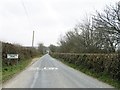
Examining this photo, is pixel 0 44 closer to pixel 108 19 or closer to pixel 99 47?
pixel 108 19

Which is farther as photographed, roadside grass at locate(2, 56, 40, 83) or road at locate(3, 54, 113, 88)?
roadside grass at locate(2, 56, 40, 83)

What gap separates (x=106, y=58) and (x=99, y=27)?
17360 mm

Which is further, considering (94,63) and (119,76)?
(94,63)

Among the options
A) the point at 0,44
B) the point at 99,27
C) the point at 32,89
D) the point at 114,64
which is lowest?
the point at 32,89

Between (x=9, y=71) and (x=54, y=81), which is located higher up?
(x=9, y=71)

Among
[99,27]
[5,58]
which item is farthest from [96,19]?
[5,58]

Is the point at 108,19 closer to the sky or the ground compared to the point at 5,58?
closer to the sky

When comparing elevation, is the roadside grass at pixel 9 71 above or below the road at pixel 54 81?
above

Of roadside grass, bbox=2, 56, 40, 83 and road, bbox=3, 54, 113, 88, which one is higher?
roadside grass, bbox=2, 56, 40, 83

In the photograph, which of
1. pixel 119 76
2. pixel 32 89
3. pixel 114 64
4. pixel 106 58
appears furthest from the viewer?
pixel 106 58

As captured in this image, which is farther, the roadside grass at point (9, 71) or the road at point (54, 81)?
the roadside grass at point (9, 71)

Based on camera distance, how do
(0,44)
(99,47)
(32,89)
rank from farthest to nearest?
(99,47) → (0,44) → (32,89)

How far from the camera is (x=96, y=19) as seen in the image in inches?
1524

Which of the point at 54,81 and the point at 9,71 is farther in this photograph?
the point at 9,71
